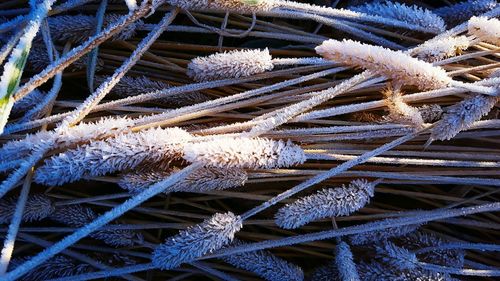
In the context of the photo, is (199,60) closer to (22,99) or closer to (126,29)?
(126,29)

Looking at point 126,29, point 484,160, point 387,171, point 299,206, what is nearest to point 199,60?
point 126,29

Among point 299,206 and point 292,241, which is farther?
point 292,241

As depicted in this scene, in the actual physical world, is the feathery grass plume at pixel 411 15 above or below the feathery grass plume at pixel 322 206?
above

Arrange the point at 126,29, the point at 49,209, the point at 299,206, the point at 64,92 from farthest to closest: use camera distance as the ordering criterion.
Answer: the point at 64,92
the point at 126,29
the point at 49,209
the point at 299,206

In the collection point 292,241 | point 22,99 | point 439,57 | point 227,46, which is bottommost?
point 292,241

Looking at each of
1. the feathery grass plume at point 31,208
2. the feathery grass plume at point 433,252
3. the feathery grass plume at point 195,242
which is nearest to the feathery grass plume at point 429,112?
the feathery grass plume at point 433,252

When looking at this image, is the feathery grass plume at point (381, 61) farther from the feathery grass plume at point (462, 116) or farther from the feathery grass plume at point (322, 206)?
the feathery grass plume at point (322, 206)

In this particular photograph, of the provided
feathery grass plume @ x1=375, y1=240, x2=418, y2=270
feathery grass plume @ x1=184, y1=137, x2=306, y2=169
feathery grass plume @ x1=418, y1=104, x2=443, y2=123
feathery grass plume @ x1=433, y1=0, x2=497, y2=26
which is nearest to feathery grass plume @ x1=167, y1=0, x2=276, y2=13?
feathery grass plume @ x1=184, y1=137, x2=306, y2=169
